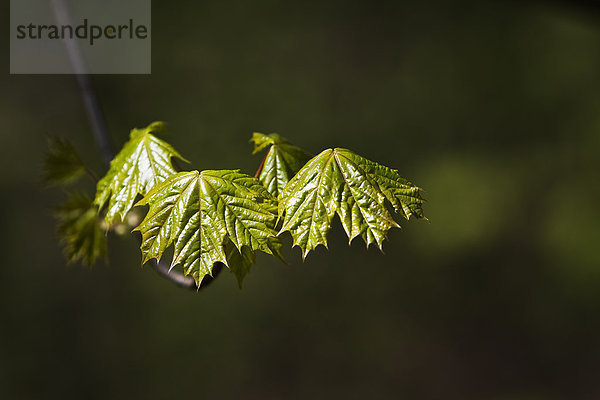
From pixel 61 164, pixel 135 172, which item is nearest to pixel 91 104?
pixel 61 164

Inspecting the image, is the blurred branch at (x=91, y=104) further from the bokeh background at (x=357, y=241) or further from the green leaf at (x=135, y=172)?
the bokeh background at (x=357, y=241)

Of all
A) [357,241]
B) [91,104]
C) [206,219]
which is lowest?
[357,241]

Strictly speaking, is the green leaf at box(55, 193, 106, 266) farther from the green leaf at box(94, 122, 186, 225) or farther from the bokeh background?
the bokeh background

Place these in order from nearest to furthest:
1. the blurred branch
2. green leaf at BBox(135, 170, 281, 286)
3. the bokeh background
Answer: green leaf at BBox(135, 170, 281, 286) → the blurred branch → the bokeh background

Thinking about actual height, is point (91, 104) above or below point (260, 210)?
above

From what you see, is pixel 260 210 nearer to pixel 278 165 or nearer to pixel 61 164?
pixel 278 165

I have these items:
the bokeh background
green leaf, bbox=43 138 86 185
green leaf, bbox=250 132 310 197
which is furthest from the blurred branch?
the bokeh background
